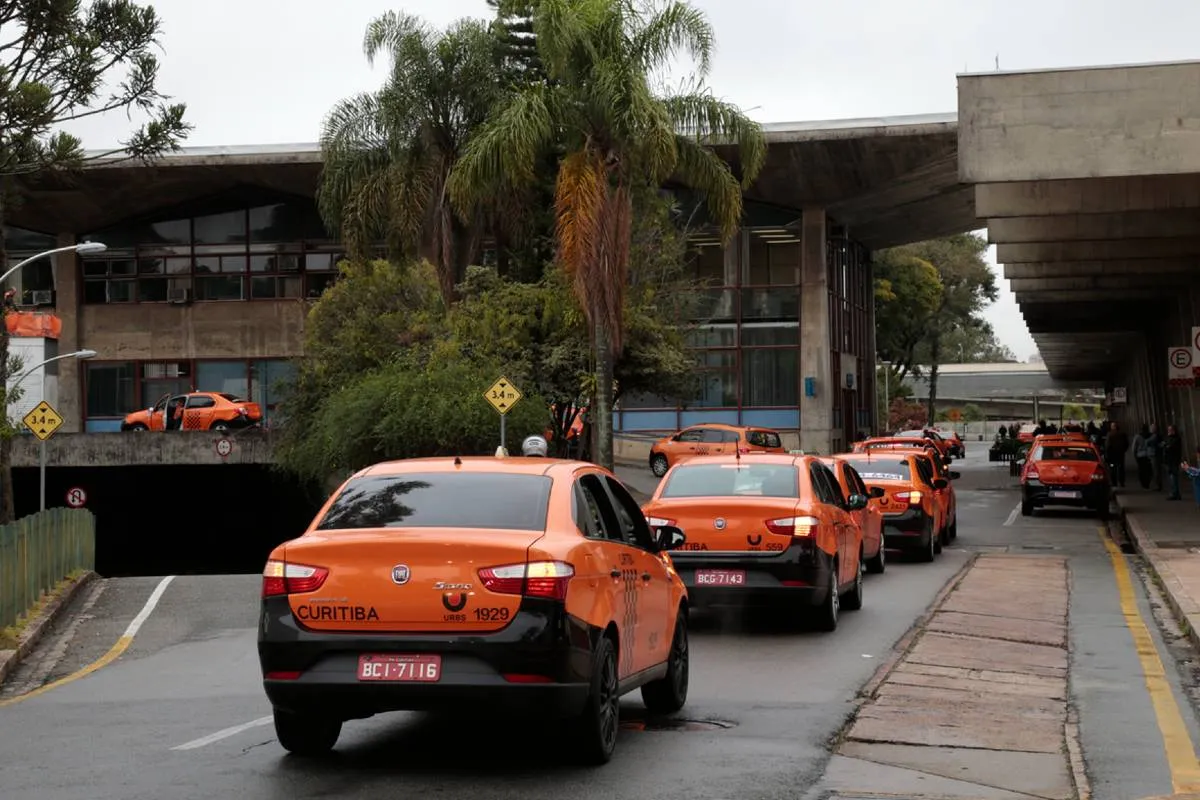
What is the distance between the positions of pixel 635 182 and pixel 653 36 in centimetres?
302

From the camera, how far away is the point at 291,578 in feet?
26.9

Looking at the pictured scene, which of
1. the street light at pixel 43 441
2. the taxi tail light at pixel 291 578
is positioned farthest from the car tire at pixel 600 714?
the street light at pixel 43 441

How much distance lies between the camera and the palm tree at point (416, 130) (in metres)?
35.7

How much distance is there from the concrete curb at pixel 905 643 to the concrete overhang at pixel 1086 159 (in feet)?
27.0

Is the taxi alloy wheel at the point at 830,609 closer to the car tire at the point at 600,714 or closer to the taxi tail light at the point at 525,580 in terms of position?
the car tire at the point at 600,714

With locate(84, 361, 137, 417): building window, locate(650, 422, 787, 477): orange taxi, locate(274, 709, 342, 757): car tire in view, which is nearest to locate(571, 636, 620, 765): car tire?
locate(274, 709, 342, 757): car tire

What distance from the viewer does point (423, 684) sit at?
7.89 m

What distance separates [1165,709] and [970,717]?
1.41 meters

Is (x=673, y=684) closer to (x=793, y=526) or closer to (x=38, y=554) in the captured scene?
(x=793, y=526)

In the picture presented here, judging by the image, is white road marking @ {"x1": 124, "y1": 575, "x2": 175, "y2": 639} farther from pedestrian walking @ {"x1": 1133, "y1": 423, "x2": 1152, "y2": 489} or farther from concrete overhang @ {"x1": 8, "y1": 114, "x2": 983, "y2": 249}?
pedestrian walking @ {"x1": 1133, "y1": 423, "x2": 1152, "y2": 489}

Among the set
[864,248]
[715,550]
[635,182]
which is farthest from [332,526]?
[864,248]

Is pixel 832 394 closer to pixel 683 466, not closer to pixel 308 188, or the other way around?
pixel 308 188

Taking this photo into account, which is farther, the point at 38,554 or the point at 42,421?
the point at 42,421

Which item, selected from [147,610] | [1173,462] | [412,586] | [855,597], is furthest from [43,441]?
[412,586]
